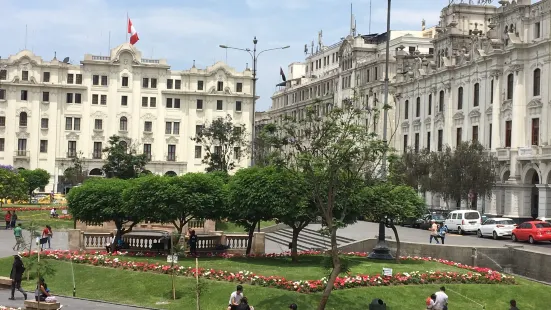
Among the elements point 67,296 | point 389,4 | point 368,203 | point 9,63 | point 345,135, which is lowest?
point 67,296

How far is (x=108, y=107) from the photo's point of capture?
100 meters

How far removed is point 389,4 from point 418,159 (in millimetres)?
36154

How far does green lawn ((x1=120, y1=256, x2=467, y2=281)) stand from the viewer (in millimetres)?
28703

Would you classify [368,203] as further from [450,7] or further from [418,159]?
[450,7]

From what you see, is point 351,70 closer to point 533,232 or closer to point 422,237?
point 422,237

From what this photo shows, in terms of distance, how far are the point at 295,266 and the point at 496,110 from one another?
37733 millimetres

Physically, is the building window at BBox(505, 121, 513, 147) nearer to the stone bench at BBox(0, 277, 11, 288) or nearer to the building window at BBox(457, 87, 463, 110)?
the building window at BBox(457, 87, 463, 110)

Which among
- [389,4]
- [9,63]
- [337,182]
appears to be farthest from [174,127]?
[337,182]

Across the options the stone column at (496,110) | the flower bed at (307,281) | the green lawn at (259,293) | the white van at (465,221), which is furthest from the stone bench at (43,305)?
the stone column at (496,110)

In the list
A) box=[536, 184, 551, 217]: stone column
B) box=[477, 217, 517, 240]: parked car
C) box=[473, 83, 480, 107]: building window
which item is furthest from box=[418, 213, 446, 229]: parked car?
box=[473, 83, 480, 107]: building window

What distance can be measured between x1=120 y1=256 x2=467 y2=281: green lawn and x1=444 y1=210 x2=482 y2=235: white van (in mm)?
20232

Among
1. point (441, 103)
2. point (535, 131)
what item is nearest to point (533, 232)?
point (535, 131)

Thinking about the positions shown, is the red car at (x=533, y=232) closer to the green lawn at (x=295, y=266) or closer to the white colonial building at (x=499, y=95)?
the white colonial building at (x=499, y=95)

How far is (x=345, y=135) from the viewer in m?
24.0
